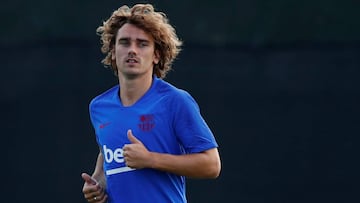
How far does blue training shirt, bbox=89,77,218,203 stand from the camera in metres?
3.46

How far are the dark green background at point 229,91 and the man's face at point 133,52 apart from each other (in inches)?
78.0

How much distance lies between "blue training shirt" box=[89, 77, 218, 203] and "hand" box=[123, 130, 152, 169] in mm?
101

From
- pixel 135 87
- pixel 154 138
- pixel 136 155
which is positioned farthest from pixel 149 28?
pixel 136 155

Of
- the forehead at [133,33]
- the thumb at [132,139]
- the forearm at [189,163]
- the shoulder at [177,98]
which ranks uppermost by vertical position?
the forehead at [133,33]

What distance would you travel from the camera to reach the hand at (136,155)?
336 centimetres

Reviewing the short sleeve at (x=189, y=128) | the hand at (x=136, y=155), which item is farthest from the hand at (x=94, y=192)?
the short sleeve at (x=189, y=128)

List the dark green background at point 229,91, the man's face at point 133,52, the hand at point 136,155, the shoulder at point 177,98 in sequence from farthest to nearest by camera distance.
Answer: the dark green background at point 229,91 → the man's face at point 133,52 → the shoulder at point 177,98 → the hand at point 136,155

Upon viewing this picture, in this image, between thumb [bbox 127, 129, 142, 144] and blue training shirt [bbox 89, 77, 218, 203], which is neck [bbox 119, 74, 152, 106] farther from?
thumb [bbox 127, 129, 142, 144]

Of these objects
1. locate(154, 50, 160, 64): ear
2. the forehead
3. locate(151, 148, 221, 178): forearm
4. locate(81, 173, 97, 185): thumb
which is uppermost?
the forehead

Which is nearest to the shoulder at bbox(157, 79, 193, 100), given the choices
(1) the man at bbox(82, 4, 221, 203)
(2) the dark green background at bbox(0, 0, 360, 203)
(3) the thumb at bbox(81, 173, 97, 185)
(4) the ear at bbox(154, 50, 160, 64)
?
(1) the man at bbox(82, 4, 221, 203)

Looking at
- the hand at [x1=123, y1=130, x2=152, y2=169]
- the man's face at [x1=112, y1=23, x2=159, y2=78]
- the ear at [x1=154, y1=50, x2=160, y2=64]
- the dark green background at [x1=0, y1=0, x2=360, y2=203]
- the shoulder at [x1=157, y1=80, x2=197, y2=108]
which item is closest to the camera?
the hand at [x1=123, y1=130, x2=152, y2=169]

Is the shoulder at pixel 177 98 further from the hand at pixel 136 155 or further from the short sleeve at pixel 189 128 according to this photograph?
the hand at pixel 136 155

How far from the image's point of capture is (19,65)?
5.85 meters

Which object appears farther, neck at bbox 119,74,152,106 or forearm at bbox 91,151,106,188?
forearm at bbox 91,151,106,188
